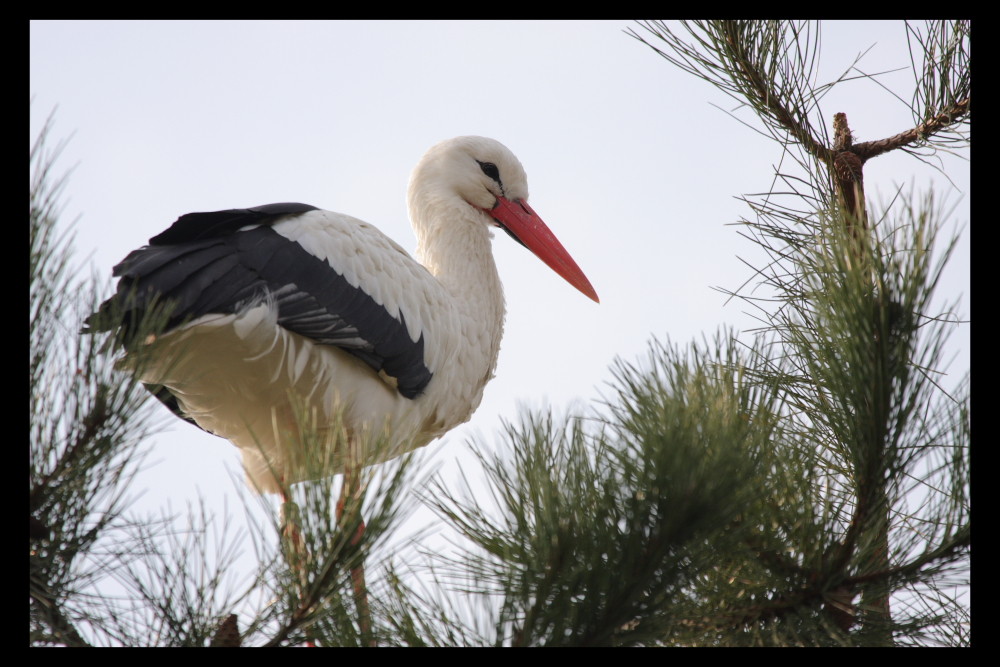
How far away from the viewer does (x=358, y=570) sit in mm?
1565

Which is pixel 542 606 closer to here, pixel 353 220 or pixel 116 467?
pixel 116 467

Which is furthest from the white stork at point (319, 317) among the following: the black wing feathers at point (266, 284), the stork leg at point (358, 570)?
the stork leg at point (358, 570)

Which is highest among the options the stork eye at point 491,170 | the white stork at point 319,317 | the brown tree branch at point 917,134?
the stork eye at point 491,170

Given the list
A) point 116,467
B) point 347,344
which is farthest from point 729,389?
point 347,344

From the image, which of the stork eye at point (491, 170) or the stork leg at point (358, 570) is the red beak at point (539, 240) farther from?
the stork leg at point (358, 570)

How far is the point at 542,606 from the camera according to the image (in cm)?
156

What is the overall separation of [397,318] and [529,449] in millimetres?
1459

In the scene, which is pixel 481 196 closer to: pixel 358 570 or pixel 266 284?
pixel 266 284

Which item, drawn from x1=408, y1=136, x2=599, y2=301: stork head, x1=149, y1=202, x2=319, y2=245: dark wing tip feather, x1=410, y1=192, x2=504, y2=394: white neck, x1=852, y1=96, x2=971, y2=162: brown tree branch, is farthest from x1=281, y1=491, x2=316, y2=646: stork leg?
x1=408, y1=136, x2=599, y2=301: stork head

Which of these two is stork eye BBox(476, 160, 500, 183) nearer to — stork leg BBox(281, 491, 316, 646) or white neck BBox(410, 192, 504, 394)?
white neck BBox(410, 192, 504, 394)

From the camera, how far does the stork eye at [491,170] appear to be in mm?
3930

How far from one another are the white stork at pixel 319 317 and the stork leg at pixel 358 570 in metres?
0.74

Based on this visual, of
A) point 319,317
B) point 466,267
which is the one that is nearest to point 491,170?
A: point 466,267

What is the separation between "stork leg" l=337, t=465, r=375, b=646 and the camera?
1519mm
